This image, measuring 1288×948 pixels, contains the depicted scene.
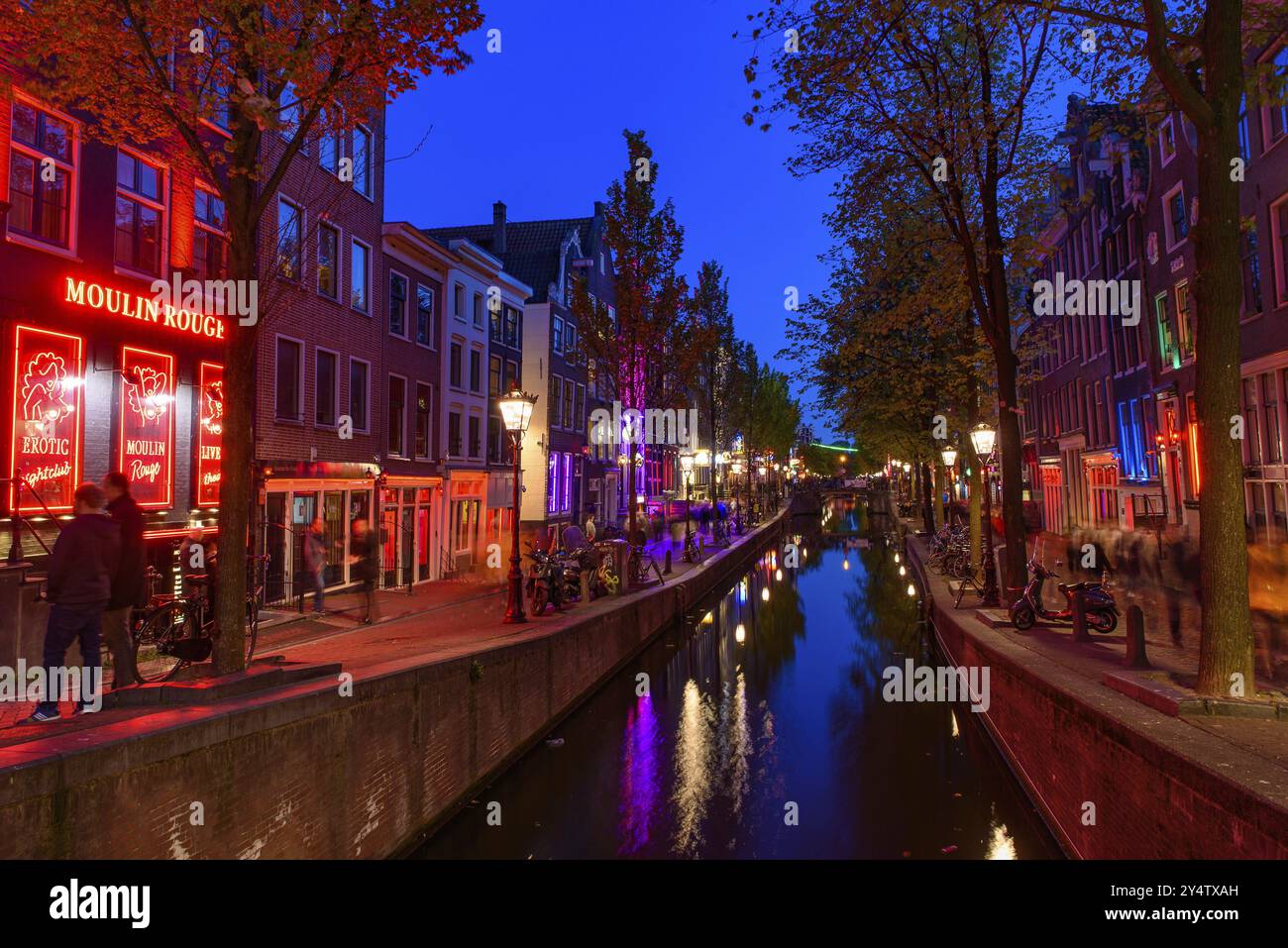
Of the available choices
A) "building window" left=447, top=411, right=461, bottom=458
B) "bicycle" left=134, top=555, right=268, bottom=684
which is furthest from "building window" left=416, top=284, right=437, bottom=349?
"bicycle" left=134, top=555, right=268, bottom=684

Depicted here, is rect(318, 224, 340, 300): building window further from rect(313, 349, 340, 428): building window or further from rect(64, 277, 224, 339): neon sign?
rect(64, 277, 224, 339): neon sign

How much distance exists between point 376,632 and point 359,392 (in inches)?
336

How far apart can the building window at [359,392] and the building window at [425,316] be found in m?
A: 3.22

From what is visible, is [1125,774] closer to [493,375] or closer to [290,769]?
[290,769]

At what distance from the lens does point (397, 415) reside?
22031mm

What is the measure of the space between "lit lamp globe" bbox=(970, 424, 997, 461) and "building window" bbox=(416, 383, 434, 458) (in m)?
15.2

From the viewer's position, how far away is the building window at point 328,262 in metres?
18.6

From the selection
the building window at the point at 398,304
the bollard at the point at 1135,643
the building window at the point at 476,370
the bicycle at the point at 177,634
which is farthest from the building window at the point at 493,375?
the bollard at the point at 1135,643

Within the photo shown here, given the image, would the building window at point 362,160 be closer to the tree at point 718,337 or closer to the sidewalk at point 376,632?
the sidewalk at point 376,632

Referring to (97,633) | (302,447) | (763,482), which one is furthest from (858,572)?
(763,482)

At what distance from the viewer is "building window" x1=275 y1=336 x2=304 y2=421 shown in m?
17.1

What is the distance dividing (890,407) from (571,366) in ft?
52.7

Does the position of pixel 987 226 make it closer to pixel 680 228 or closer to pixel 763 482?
pixel 680 228

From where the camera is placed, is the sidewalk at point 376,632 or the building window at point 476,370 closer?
the sidewalk at point 376,632
